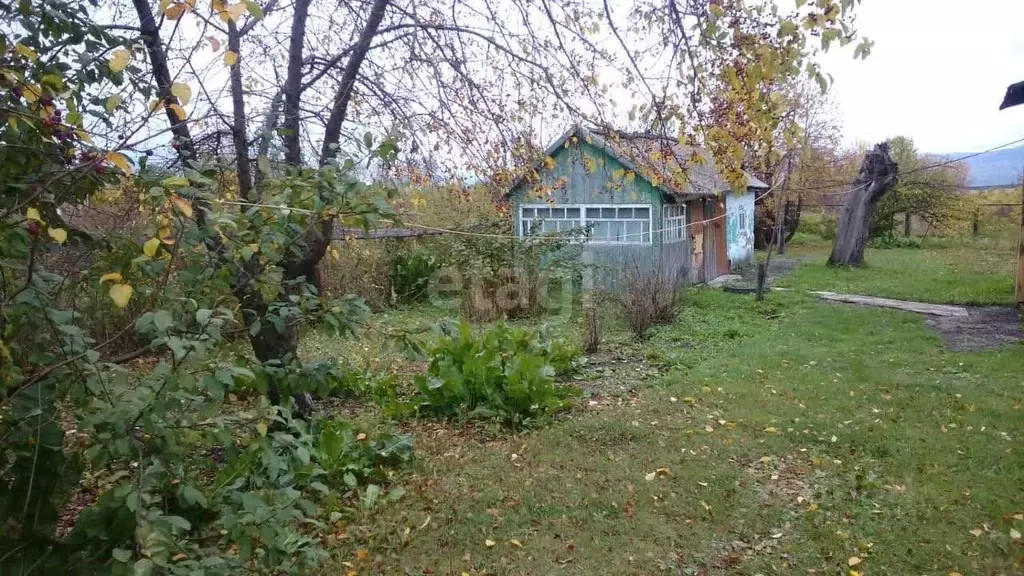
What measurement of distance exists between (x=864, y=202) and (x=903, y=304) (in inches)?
314

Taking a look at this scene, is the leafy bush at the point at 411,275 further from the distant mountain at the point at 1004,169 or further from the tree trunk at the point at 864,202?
the distant mountain at the point at 1004,169

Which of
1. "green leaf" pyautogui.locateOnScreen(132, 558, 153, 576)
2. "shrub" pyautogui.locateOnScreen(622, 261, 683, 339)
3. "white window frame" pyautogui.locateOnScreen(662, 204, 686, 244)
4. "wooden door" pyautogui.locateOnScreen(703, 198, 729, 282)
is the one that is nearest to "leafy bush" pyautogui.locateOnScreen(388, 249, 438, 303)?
"shrub" pyautogui.locateOnScreen(622, 261, 683, 339)


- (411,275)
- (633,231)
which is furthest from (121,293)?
(633,231)

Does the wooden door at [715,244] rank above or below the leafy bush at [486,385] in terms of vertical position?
above

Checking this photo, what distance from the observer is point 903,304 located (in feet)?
35.6

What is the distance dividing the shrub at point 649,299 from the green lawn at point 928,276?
17.2ft

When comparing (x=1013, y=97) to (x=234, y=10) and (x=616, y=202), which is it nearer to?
(x=616, y=202)

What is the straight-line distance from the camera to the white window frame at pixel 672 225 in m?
13.7

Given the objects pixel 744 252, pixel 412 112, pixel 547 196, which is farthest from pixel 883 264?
pixel 412 112

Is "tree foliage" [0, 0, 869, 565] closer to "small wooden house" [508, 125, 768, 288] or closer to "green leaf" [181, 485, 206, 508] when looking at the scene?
"green leaf" [181, 485, 206, 508]

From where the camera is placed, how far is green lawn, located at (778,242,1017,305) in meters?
11.7

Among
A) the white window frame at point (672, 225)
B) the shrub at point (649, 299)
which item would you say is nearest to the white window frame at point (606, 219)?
the white window frame at point (672, 225)

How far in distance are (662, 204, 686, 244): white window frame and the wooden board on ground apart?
10.00 ft

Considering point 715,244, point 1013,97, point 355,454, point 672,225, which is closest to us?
point 355,454
